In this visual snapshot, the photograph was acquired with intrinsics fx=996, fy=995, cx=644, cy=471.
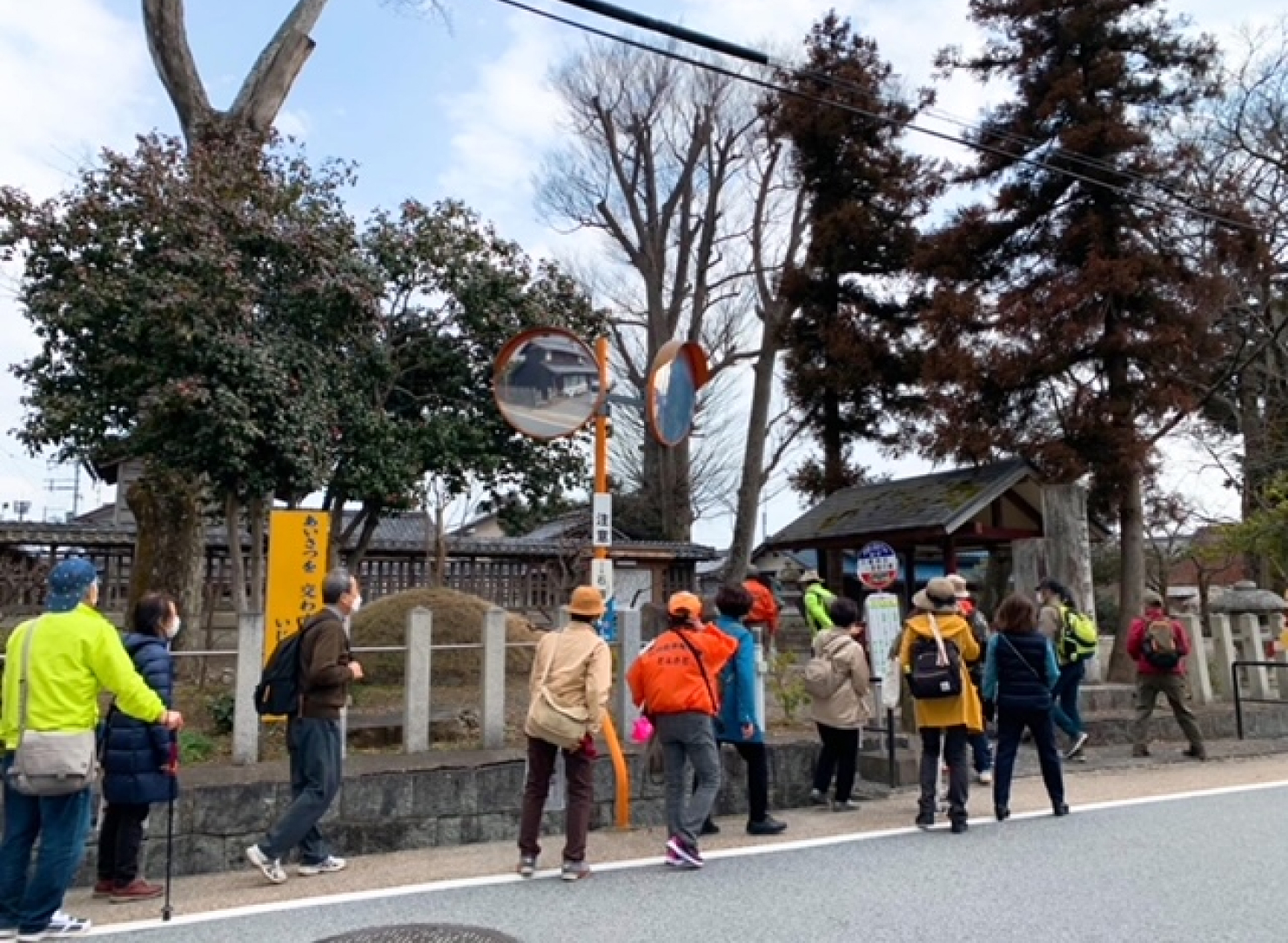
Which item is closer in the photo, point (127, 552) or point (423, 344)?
point (423, 344)

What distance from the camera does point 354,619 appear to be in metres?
11.4

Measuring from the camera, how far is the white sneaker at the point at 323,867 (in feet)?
19.5

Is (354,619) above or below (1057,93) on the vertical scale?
below

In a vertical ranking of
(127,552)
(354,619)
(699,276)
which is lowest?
(354,619)

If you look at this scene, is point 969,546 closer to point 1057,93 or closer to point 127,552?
point 1057,93

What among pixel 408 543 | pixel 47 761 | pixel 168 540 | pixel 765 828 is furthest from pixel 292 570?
pixel 408 543

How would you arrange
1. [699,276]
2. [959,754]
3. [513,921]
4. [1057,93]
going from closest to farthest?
[513,921] → [959,754] → [1057,93] → [699,276]

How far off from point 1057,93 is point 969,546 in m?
7.39

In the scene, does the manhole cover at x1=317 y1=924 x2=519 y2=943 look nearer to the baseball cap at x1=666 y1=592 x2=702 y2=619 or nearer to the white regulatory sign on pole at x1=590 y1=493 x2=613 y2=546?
the baseball cap at x1=666 y1=592 x2=702 y2=619

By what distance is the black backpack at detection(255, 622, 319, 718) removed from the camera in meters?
5.80

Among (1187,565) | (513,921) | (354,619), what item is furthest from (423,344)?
(1187,565)

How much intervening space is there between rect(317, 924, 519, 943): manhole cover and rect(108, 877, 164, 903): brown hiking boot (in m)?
1.45

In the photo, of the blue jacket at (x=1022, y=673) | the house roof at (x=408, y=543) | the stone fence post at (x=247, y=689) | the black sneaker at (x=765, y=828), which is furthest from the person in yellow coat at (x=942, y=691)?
the house roof at (x=408, y=543)

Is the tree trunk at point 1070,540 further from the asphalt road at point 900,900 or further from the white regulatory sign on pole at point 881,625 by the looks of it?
the asphalt road at point 900,900
